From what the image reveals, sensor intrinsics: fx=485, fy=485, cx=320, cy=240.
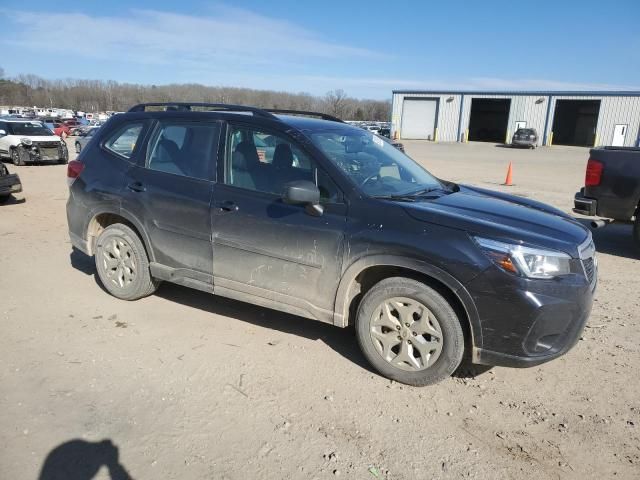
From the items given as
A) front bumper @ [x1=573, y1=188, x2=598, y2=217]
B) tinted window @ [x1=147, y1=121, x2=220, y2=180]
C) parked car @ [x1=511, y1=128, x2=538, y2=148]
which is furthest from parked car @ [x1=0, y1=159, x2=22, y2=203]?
parked car @ [x1=511, y1=128, x2=538, y2=148]

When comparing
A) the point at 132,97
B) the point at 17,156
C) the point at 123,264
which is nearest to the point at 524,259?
the point at 123,264

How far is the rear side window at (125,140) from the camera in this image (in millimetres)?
4684

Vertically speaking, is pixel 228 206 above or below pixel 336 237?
above

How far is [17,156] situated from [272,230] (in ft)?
57.2

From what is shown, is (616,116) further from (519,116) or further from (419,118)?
(419,118)

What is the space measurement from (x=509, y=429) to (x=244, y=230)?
2343 millimetres

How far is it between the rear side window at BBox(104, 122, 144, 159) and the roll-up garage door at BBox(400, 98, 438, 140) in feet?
154

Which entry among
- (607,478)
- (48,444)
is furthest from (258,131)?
(607,478)

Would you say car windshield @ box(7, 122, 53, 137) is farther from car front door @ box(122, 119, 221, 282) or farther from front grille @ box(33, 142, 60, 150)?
car front door @ box(122, 119, 221, 282)

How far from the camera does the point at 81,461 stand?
2619 millimetres

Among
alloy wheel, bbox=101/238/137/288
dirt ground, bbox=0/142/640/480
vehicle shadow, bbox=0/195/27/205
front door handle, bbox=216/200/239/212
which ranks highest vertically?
front door handle, bbox=216/200/239/212

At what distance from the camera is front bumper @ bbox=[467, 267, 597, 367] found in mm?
3008

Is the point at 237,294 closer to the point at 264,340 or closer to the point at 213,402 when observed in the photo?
the point at 264,340

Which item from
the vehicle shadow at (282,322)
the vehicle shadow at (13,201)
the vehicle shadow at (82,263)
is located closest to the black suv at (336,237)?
the vehicle shadow at (282,322)
